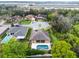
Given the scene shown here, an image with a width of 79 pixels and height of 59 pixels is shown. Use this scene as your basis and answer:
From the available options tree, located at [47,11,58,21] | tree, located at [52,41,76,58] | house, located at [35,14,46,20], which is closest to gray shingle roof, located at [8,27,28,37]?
house, located at [35,14,46,20]

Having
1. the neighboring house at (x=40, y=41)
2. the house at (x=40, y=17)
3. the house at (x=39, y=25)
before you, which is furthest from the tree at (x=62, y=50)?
the house at (x=40, y=17)

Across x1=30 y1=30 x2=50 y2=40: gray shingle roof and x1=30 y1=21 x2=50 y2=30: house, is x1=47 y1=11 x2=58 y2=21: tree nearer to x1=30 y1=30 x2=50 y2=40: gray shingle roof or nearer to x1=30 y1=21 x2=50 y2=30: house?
x1=30 y1=21 x2=50 y2=30: house

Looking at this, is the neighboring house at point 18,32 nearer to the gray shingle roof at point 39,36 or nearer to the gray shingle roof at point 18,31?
the gray shingle roof at point 18,31

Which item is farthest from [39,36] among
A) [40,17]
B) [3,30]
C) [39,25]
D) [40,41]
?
[3,30]

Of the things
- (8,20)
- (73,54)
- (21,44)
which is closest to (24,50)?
(21,44)

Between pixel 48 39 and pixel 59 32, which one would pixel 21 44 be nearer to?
pixel 48 39
